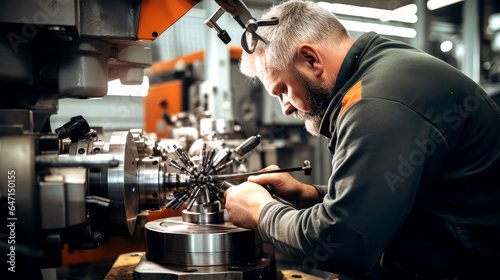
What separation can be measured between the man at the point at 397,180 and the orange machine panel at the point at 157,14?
33cm

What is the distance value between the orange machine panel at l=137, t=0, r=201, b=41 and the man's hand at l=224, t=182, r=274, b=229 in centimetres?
46

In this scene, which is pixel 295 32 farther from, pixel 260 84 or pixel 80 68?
pixel 260 84

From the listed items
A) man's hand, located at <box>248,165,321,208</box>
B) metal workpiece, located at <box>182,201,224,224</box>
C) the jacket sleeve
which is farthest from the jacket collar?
metal workpiece, located at <box>182,201,224,224</box>

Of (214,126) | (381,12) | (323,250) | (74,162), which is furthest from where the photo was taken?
(381,12)

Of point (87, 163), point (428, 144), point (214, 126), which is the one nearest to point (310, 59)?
point (428, 144)

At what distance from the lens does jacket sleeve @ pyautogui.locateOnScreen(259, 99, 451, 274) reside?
2.72ft

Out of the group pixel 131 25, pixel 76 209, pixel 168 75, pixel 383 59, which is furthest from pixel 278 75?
pixel 168 75

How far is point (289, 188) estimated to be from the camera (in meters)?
1.33

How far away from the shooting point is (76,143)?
3.36 feet

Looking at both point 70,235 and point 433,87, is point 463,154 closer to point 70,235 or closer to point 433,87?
point 433,87

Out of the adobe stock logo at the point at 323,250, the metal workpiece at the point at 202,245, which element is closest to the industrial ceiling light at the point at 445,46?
the metal workpiece at the point at 202,245

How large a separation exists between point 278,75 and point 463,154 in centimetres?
53

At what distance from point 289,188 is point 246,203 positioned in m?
0.29

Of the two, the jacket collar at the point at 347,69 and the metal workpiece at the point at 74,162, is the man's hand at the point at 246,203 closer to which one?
the jacket collar at the point at 347,69
